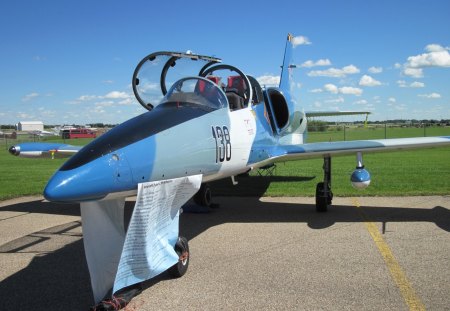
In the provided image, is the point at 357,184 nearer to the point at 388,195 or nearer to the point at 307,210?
the point at 307,210

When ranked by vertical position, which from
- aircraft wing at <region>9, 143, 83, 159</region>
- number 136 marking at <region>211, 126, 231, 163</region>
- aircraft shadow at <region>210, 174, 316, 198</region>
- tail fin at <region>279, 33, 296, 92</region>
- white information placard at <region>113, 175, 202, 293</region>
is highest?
tail fin at <region>279, 33, 296, 92</region>

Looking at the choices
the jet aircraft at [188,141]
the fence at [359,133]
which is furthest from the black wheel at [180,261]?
the fence at [359,133]

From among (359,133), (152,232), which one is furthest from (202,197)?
(359,133)

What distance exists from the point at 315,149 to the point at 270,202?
2388 millimetres

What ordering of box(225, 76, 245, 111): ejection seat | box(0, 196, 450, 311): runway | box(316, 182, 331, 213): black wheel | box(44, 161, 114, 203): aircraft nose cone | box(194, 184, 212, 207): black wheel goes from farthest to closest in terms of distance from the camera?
box(194, 184, 212, 207): black wheel, box(316, 182, 331, 213): black wheel, box(225, 76, 245, 111): ejection seat, box(0, 196, 450, 311): runway, box(44, 161, 114, 203): aircraft nose cone

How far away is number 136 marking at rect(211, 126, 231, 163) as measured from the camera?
5512mm

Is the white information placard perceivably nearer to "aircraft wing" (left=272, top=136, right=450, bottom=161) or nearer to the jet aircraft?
the jet aircraft

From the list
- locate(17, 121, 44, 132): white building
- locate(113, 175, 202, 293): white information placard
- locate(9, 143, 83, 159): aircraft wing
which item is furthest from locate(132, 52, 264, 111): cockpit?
locate(17, 121, 44, 132): white building

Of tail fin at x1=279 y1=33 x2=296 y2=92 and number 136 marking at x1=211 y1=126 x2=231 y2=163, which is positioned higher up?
tail fin at x1=279 y1=33 x2=296 y2=92

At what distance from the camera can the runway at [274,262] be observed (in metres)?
4.25

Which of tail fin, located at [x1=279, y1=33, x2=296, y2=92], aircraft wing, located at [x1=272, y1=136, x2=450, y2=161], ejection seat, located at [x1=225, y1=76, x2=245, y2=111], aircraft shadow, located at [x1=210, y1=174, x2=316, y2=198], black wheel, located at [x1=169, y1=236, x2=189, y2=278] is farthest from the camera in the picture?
tail fin, located at [x1=279, y1=33, x2=296, y2=92]

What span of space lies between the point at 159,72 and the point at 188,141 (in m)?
2.67

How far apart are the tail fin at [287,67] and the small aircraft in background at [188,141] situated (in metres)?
1.92

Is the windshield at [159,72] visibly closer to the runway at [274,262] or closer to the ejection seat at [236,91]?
the ejection seat at [236,91]
